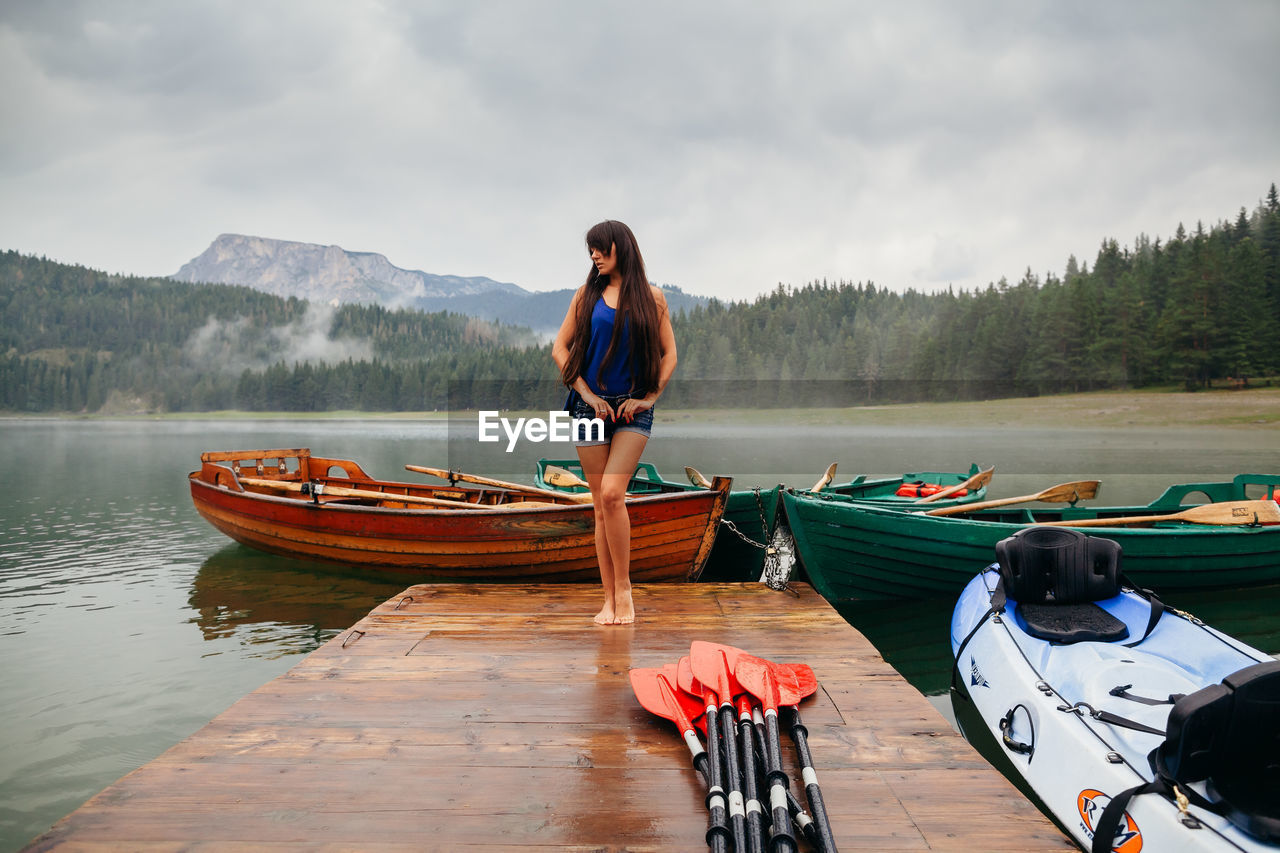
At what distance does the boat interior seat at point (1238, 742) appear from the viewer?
7.03ft

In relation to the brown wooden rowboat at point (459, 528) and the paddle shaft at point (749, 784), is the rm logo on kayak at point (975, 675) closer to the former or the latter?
the paddle shaft at point (749, 784)

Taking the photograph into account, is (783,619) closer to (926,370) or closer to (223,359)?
(926,370)

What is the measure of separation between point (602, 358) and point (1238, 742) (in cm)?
303

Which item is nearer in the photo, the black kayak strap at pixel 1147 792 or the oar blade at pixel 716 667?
the black kayak strap at pixel 1147 792

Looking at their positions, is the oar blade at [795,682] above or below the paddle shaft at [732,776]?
below

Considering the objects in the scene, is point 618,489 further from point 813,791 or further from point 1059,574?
point 1059,574

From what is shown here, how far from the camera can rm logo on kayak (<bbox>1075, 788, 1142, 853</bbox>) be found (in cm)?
244

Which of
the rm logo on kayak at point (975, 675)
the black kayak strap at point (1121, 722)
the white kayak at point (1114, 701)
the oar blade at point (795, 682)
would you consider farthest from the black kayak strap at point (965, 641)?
the oar blade at point (795, 682)

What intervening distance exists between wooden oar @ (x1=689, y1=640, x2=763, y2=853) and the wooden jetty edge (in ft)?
0.59

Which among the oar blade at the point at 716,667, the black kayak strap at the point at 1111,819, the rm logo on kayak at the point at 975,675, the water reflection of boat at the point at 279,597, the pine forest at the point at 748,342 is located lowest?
the water reflection of boat at the point at 279,597

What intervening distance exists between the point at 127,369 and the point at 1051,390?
569 feet

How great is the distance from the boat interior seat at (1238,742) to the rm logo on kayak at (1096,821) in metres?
0.31

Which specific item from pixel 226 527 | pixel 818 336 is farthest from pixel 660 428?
pixel 226 527

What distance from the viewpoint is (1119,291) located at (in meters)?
64.1
